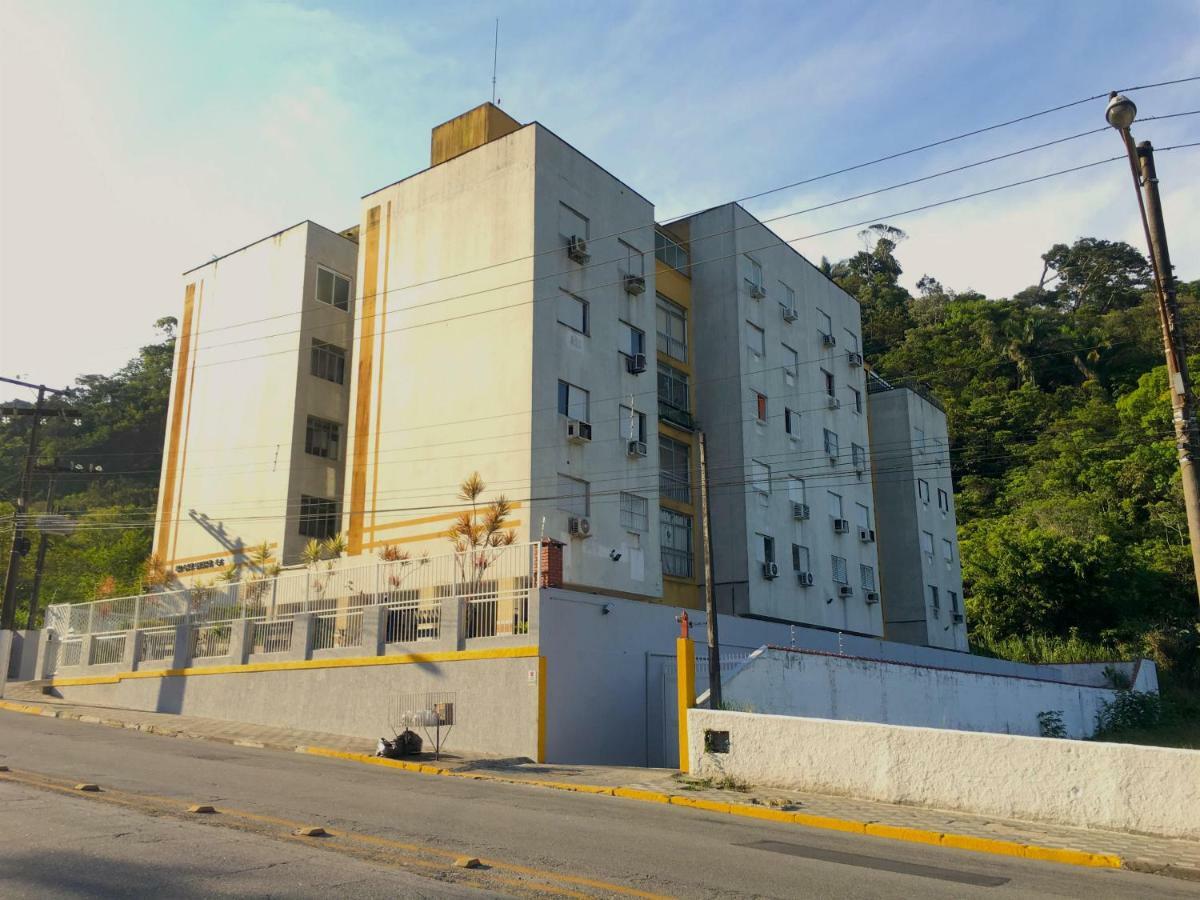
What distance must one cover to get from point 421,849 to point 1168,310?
10268mm

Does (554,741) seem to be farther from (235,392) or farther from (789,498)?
(235,392)

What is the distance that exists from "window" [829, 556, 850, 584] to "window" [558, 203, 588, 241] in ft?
53.6

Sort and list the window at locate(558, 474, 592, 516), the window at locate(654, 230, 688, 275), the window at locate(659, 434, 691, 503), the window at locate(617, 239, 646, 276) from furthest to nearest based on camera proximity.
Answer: the window at locate(654, 230, 688, 275)
the window at locate(659, 434, 691, 503)
the window at locate(617, 239, 646, 276)
the window at locate(558, 474, 592, 516)

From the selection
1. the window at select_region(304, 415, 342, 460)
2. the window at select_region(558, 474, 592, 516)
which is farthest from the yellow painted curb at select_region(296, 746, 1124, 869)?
the window at select_region(304, 415, 342, 460)

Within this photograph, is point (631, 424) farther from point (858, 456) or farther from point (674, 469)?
point (858, 456)

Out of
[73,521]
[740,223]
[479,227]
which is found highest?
[740,223]

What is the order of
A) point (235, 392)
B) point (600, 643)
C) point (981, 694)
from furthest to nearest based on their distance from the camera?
1. point (235, 392)
2. point (981, 694)
3. point (600, 643)

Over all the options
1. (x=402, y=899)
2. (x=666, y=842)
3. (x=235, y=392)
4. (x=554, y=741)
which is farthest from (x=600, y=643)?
(x=235, y=392)

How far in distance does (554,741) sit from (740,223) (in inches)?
881

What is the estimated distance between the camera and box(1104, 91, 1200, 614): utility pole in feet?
36.4

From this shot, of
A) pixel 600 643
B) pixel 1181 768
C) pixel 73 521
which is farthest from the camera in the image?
pixel 73 521

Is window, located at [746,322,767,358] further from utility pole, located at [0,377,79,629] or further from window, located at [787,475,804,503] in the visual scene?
utility pole, located at [0,377,79,629]

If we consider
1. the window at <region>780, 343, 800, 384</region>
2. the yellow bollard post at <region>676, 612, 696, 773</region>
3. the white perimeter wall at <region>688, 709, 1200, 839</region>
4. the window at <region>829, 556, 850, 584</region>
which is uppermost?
the window at <region>780, 343, 800, 384</region>

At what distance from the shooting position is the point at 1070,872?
377 inches
